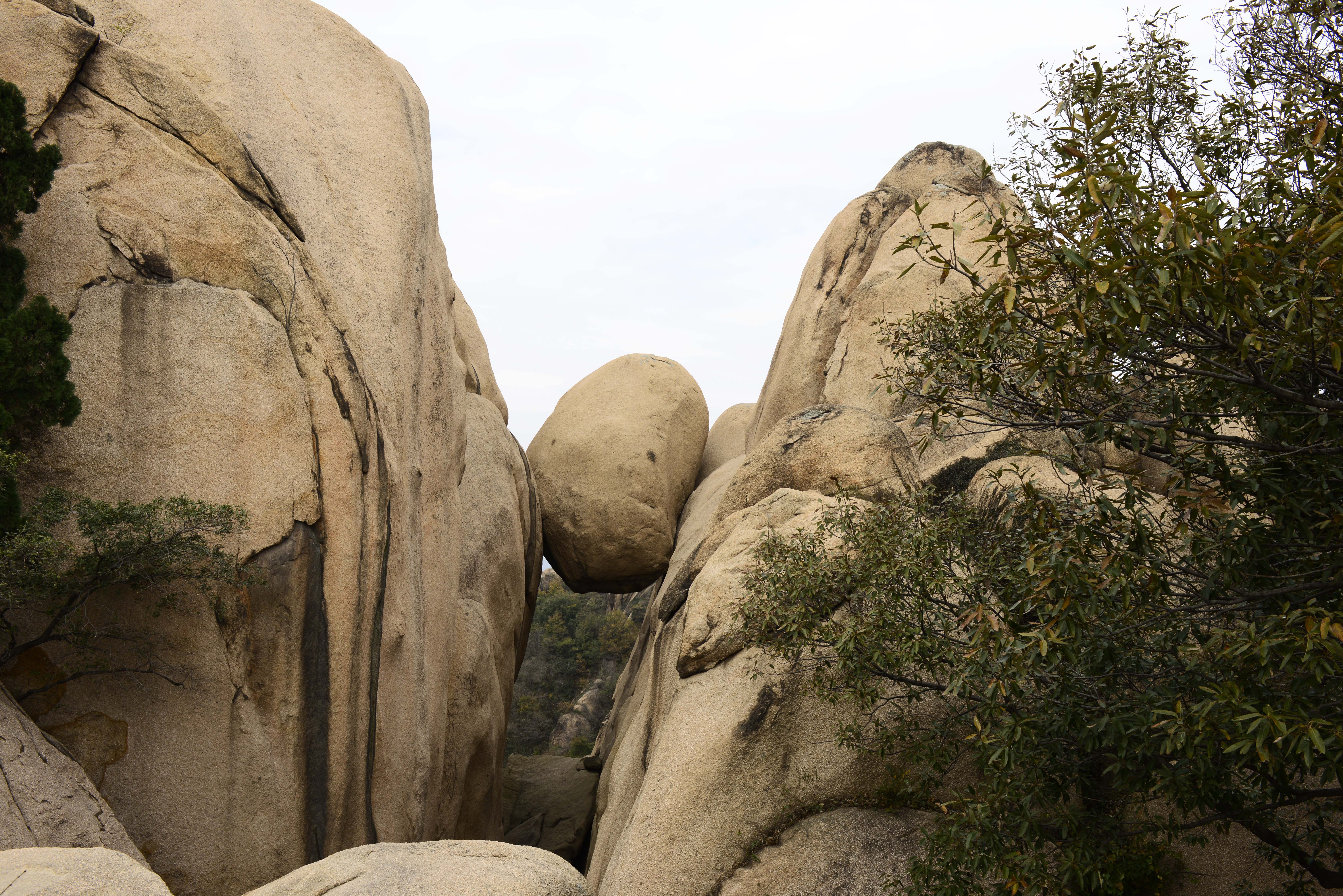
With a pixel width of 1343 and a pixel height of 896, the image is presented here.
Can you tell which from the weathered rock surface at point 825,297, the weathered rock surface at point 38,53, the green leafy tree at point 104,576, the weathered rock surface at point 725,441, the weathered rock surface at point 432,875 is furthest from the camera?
the weathered rock surface at point 725,441

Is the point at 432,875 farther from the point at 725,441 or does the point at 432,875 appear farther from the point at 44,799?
the point at 725,441

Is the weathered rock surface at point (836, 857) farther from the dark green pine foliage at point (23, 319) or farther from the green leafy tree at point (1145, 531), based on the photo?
the dark green pine foliage at point (23, 319)

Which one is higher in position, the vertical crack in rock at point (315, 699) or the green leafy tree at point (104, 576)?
the green leafy tree at point (104, 576)

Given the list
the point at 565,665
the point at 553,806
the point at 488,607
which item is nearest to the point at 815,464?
the point at 488,607

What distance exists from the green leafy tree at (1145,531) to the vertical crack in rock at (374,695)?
484cm

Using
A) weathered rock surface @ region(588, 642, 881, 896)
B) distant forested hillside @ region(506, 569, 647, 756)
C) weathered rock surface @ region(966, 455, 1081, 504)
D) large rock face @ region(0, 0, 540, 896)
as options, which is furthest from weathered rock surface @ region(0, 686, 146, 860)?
distant forested hillside @ region(506, 569, 647, 756)

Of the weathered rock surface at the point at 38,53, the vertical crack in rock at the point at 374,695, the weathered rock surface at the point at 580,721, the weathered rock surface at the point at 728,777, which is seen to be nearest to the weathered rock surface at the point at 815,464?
the weathered rock surface at the point at 728,777

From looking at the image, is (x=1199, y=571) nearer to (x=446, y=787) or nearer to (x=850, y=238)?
(x=446, y=787)

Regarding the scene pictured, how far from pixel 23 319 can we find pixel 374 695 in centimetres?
491

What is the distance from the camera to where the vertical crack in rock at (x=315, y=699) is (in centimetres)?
875

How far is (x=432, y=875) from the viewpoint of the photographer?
4930 mm

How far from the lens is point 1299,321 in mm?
4145

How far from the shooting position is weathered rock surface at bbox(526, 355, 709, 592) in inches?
722

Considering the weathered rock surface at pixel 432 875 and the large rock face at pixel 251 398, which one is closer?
the weathered rock surface at pixel 432 875
